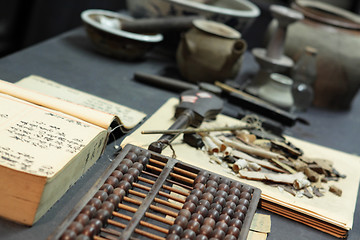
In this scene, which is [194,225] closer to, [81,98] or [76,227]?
[76,227]

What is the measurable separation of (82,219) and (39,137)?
0.85 ft

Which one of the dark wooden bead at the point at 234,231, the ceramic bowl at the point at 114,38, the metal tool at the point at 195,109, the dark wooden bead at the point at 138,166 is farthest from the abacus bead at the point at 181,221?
the ceramic bowl at the point at 114,38

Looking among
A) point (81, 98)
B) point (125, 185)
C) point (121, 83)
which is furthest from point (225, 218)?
point (121, 83)

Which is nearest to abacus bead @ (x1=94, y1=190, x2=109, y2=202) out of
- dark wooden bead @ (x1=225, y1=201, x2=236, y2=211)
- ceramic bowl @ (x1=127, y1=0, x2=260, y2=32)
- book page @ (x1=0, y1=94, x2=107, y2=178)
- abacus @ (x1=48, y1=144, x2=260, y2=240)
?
→ abacus @ (x1=48, y1=144, x2=260, y2=240)

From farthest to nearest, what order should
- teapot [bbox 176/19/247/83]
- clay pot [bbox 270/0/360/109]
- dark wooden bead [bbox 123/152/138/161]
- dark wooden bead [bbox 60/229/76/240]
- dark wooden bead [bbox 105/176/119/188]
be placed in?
clay pot [bbox 270/0/360/109] < teapot [bbox 176/19/247/83] < dark wooden bead [bbox 123/152/138/161] < dark wooden bead [bbox 105/176/119/188] < dark wooden bead [bbox 60/229/76/240]

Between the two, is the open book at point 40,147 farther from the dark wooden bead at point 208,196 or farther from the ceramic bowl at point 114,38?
the ceramic bowl at point 114,38

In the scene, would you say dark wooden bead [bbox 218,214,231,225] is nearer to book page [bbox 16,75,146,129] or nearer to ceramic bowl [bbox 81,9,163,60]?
book page [bbox 16,75,146,129]

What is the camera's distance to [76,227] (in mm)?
859

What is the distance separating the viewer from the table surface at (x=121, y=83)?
1182mm

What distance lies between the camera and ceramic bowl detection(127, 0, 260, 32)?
212cm

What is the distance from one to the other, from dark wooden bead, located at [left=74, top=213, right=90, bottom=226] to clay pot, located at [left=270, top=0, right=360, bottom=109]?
5.23ft

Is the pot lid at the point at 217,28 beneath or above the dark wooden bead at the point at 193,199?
above

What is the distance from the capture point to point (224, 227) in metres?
0.98

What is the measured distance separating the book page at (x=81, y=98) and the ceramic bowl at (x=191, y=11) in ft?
2.68
